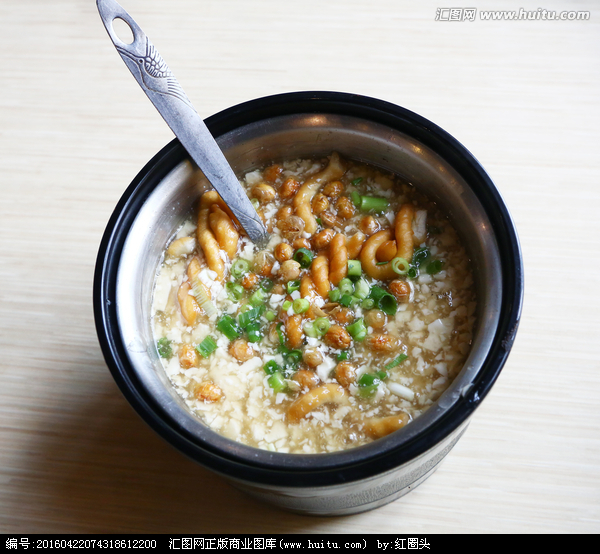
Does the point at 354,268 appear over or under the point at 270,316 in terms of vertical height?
over

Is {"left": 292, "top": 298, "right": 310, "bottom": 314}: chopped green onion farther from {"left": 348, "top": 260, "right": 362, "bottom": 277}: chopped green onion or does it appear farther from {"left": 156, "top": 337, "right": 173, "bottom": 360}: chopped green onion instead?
{"left": 156, "top": 337, "right": 173, "bottom": 360}: chopped green onion

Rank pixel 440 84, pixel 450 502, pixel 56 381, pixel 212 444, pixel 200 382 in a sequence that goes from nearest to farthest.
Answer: pixel 212 444, pixel 200 382, pixel 450 502, pixel 56 381, pixel 440 84

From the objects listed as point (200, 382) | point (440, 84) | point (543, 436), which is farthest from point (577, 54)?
point (200, 382)

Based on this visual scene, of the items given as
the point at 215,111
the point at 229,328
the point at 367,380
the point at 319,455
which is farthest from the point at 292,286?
the point at 215,111

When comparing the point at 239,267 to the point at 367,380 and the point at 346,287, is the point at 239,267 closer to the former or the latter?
the point at 346,287

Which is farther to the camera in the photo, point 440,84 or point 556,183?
point 440,84

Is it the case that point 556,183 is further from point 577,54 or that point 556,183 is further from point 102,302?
point 102,302

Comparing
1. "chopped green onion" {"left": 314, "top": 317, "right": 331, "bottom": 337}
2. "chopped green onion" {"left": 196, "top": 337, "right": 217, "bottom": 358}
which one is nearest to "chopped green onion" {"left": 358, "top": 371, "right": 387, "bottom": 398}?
"chopped green onion" {"left": 314, "top": 317, "right": 331, "bottom": 337}
